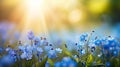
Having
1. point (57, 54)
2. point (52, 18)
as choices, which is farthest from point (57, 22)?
point (57, 54)

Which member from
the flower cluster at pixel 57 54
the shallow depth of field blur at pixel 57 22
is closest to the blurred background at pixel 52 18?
the shallow depth of field blur at pixel 57 22

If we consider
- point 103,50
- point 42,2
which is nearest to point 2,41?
point 42,2

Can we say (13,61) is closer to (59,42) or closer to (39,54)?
(39,54)

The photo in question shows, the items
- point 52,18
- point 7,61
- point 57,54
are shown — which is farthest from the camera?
point 52,18

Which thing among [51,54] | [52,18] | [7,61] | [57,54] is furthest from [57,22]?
[7,61]

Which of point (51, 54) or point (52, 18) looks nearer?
point (51, 54)

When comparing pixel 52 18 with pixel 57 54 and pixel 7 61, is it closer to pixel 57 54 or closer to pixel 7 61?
pixel 57 54

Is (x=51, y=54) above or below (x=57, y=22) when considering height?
below

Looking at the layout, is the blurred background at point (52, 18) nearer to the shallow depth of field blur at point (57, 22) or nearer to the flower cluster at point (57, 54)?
the shallow depth of field blur at point (57, 22)

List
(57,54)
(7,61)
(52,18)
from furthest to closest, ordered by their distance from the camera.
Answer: (52,18)
(57,54)
(7,61)

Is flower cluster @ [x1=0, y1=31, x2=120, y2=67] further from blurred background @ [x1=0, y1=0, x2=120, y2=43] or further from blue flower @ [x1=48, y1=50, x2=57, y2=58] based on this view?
blurred background @ [x1=0, y1=0, x2=120, y2=43]
